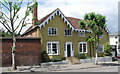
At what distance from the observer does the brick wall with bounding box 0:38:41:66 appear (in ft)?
83.8

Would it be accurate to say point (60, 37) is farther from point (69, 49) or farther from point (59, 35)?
point (69, 49)

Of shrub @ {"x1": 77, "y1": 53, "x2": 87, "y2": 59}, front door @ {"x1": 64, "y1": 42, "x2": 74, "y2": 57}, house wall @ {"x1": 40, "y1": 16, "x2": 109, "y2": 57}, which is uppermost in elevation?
house wall @ {"x1": 40, "y1": 16, "x2": 109, "y2": 57}

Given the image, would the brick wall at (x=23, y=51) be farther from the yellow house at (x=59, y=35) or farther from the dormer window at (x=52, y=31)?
the dormer window at (x=52, y=31)

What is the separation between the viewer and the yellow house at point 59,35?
30.8 m

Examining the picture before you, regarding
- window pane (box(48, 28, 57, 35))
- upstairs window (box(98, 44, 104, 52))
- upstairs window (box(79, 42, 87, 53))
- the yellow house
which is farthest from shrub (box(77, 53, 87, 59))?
upstairs window (box(98, 44, 104, 52))

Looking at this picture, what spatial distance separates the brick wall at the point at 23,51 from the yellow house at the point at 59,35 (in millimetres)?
2803

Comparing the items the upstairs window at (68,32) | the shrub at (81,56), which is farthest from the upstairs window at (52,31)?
the shrub at (81,56)

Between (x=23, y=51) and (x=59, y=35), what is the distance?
25.6 feet

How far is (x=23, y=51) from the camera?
26797 mm

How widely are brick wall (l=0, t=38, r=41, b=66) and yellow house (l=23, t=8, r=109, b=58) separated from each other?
9.20 ft

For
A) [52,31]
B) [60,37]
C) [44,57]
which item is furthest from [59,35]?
[44,57]

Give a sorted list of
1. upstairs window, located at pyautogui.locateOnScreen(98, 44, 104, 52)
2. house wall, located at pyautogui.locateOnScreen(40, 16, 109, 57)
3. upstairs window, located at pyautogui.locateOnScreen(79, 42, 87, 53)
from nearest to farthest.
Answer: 1. house wall, located at pyautogui.locateOnScreen(40, 16, 109, 57)
2. upstairs window, located at pyautogui.locateOnScreen(79, 42, 87, 53)
3. upstairs window, located at pyautogui.locateOnScreen(98, 44, 104, 52)

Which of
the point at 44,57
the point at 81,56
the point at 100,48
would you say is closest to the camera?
the point at 44,57

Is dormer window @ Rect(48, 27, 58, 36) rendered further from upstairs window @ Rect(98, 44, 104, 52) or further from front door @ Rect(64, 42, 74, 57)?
upstairs window @ Rect(98, 44, 104, 52)
